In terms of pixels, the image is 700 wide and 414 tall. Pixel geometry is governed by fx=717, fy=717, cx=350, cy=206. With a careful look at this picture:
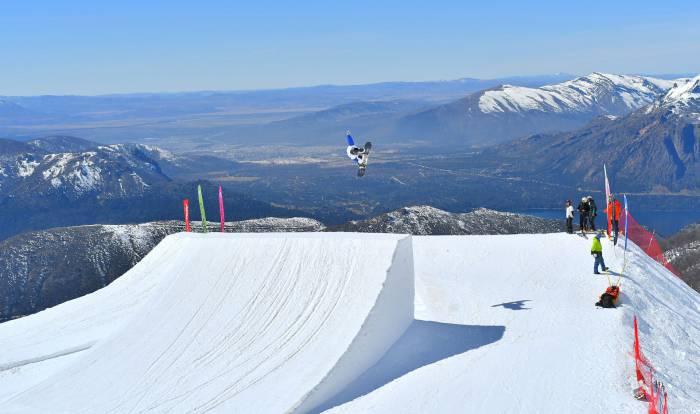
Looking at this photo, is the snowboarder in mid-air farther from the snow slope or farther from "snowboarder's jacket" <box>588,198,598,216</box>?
"snowboarder's jacket" <box>588,198,598,216</box>

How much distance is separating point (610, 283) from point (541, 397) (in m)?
12.3

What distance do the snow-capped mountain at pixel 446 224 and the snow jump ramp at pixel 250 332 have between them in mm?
103694

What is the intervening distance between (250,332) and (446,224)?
131 m

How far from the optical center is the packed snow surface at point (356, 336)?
83.3ft

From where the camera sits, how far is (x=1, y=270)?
445 feet

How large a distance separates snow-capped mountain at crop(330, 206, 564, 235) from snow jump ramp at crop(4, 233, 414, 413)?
104 meters

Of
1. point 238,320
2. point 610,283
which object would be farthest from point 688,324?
point 238,320

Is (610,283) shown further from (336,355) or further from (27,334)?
(27,334)

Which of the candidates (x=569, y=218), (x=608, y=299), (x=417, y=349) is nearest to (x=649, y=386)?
(x=608, y=299)

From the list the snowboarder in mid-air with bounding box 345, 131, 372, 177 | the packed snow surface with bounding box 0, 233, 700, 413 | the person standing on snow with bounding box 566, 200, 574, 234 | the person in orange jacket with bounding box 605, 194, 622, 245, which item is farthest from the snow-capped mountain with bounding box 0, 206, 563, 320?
the person in orange jacket with bounding box 605, 194, 622, 245

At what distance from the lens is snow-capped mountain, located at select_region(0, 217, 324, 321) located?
127 metres

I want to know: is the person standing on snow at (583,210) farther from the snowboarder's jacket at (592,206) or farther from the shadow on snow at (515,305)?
the shadow on snow at (515,305)

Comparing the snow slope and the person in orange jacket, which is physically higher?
the person in orange jacket

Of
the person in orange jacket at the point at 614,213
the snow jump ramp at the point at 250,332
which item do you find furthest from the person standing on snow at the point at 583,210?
the snow jump ramp at the point at 250,332
